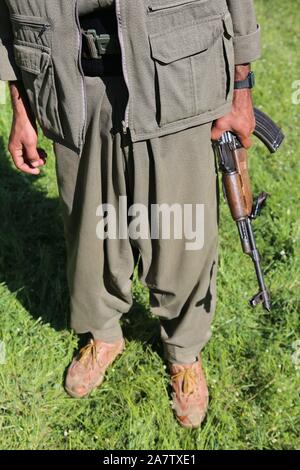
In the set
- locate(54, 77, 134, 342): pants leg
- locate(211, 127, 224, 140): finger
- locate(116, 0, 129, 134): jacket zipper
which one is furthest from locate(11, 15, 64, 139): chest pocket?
locate(211, 127, 224, 140): finger

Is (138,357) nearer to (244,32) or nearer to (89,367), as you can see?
(89,367)

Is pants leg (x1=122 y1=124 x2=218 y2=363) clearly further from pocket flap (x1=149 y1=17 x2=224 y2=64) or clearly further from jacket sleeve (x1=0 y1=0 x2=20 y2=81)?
jacket sleeve (x1=0 y1=0 x2=20 y2=81)

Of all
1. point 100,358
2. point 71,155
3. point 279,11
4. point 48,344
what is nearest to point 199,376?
point 100,358

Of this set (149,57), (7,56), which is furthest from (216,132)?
(7,56)

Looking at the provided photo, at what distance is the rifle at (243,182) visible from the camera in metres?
1.71

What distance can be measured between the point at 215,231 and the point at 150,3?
2.64 ft

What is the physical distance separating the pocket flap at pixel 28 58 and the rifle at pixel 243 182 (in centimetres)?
60

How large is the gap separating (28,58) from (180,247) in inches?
30.9

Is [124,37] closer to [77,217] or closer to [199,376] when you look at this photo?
[77,217]

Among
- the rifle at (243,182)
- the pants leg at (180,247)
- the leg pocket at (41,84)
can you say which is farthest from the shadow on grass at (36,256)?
the leg pocket at (41,84)

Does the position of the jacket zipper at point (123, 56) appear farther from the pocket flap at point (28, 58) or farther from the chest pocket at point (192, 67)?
the pocket flap at point (28, 58)

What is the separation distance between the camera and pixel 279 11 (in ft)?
22.8

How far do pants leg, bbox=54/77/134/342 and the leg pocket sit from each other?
95mm

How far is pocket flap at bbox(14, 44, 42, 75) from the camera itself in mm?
1521
